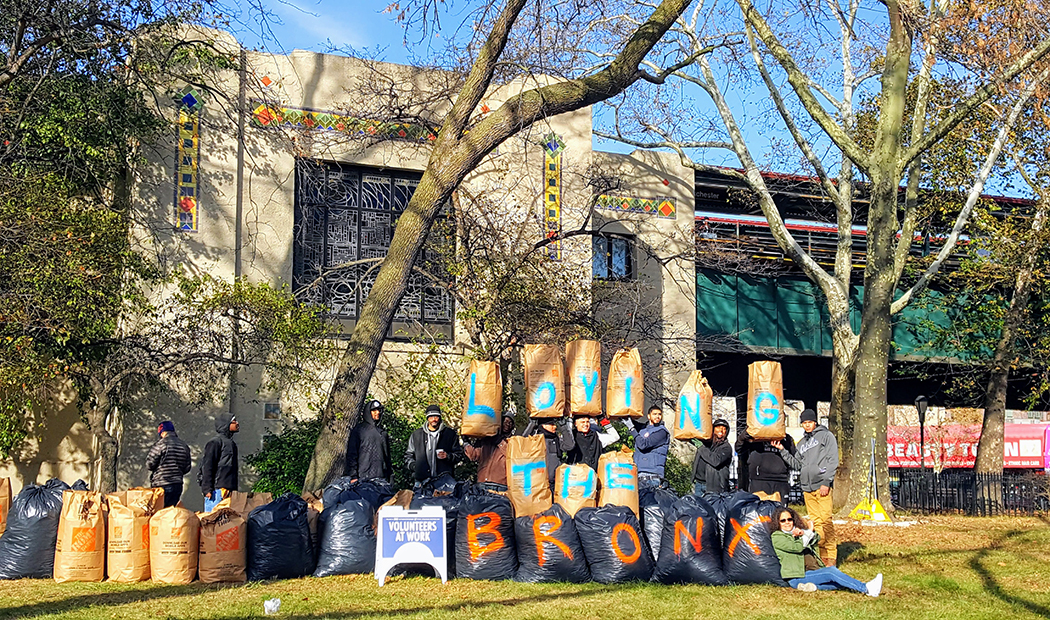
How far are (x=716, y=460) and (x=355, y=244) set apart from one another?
25.8 feet

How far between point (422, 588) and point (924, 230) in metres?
17.7

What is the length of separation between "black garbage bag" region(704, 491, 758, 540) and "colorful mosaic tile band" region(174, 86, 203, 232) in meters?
9.50

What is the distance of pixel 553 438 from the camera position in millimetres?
12070

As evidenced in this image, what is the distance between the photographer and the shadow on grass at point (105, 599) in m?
7.86

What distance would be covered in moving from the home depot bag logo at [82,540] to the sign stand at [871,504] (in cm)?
1092

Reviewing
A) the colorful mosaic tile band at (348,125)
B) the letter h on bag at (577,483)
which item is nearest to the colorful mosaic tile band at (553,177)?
the colorful mosaic tile band at (348,125)

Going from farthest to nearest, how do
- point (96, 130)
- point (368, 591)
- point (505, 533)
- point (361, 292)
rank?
point (361, 292), point (96, 130), point (505, 533), point (368, 591)

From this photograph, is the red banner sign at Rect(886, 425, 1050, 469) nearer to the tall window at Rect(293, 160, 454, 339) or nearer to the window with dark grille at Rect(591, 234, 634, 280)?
the window with dark grille at Rect(591, 234, 634, 280)

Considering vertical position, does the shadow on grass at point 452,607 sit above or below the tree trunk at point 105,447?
below

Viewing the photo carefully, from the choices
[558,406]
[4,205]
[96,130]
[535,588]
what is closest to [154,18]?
[4,205]

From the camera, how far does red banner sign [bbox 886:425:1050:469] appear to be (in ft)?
93.0

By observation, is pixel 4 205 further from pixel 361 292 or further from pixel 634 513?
pixel 634 513

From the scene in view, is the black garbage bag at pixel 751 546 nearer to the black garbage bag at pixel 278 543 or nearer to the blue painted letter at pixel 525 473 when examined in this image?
the blue painted letter at pixel 525 473

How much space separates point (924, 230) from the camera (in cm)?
2316
